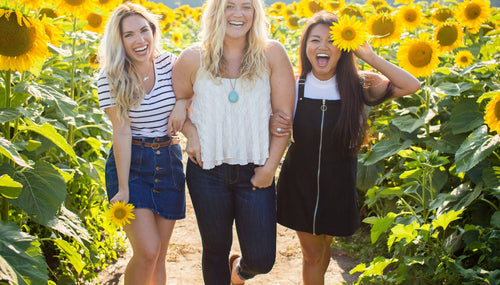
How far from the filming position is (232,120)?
252 centimetres

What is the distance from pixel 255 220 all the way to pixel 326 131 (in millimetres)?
551

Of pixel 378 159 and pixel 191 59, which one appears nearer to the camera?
pixel 191 59

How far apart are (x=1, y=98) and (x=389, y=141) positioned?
233 cm

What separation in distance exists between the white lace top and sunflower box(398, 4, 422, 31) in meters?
2.07

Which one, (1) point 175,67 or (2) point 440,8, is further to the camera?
(2) point 440,8

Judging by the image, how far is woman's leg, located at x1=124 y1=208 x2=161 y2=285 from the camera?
2527 millimetres

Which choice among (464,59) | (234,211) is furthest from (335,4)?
(234,211)

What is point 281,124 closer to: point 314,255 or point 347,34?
point 347,34

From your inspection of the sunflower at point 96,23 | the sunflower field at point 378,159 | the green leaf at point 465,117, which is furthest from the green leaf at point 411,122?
the sunflower at point 96,23

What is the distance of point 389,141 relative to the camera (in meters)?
3.55

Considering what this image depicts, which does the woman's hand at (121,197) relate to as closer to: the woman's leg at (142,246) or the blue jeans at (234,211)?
the woman's leg at (142,246)

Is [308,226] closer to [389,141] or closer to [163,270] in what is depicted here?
[163,270]

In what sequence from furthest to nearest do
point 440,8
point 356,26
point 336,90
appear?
point 440,8 → point 336,90 → point 356,26

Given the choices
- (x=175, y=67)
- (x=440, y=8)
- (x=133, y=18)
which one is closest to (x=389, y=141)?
(x=440, y=8)
